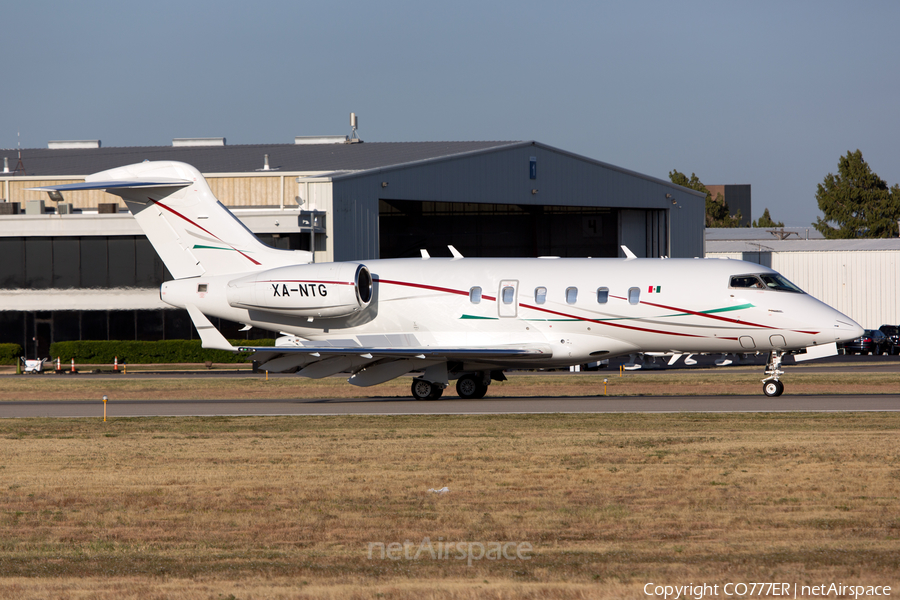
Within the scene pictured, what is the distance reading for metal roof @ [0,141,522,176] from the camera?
52.0m

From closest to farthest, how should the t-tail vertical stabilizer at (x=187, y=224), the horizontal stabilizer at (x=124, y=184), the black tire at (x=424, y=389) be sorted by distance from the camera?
the black tire at (x=424, y=389), the horizontal stabilizer at (x=124, y=184), the t-tail vertical stabilizer at (x=187, y=224)

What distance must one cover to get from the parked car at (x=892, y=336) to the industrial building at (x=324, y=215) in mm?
12245

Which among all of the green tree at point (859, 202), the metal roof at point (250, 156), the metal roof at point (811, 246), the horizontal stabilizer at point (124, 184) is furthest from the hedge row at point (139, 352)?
the green tree at point (859, 202)

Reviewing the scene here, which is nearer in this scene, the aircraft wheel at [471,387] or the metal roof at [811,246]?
the aircraft wheel at [471,387]

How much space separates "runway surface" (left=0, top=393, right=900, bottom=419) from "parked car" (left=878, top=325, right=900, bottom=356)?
35.3 m

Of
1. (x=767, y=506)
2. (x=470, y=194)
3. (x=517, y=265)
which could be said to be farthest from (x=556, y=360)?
(x=470, y=194)

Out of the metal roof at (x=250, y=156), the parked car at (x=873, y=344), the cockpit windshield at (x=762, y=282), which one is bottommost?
the parked car at (x=873, y=344)

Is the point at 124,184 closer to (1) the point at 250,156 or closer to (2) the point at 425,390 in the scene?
(2) the point at 425,390

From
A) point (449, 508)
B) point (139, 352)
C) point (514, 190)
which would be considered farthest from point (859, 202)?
point (449, 508)

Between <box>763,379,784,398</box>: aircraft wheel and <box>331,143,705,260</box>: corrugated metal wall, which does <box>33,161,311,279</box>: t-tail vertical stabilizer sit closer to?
<box>763,379,784,398</box>: aircraft wheel

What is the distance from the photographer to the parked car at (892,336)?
58688mm

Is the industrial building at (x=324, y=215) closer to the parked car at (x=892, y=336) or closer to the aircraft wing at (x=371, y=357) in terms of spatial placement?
the parked car at (x=892, y=336)

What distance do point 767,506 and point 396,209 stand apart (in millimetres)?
45766

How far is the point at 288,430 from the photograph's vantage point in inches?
757
